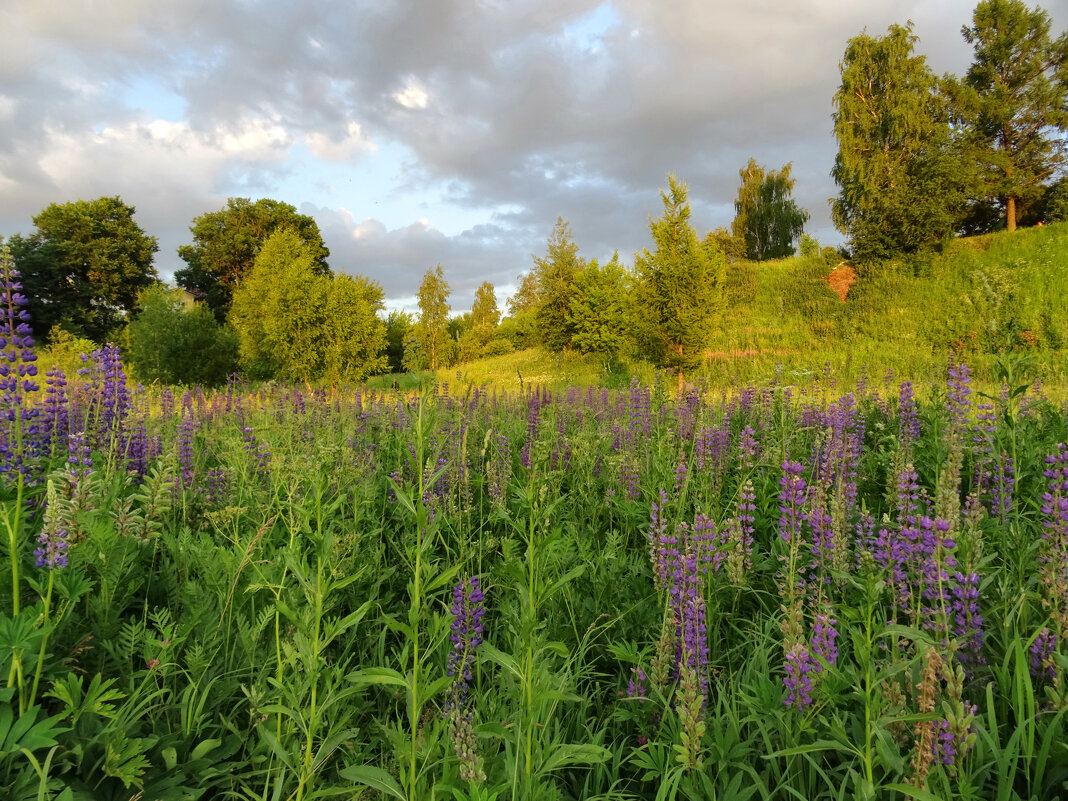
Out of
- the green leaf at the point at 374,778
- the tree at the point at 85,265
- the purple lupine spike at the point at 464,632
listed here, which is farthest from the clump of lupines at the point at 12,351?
the tree at the point at 85,265

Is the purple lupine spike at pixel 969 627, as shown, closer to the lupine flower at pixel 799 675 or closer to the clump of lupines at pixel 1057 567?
the clump of lupines at pixel 1057 567

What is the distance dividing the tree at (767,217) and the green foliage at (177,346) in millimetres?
41882

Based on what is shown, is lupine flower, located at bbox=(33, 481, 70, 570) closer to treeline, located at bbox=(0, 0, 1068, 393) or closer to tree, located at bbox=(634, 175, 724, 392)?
treeline, located at bbox=(0, 0, 1068, 393)

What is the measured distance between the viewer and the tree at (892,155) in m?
25.4

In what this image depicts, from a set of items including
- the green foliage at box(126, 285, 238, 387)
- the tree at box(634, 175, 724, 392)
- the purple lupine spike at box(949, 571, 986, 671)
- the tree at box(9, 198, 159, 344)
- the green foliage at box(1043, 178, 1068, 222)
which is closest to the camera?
the purple lupine spike at box(949, 571, 986, 671)

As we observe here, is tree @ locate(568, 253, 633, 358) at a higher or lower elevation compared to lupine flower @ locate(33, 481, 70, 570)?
higher

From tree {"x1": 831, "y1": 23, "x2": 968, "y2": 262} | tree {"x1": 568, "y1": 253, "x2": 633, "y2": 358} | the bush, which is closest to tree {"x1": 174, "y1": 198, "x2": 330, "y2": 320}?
the bush

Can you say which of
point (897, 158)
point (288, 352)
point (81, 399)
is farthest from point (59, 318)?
point (897, 158)

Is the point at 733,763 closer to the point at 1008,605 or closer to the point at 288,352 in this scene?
the point at 1008,605

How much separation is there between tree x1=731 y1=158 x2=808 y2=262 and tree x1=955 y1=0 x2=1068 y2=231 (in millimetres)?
17772

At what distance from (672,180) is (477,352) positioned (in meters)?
34.5

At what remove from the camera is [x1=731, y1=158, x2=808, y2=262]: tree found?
46.1 m

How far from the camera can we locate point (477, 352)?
52.1 m

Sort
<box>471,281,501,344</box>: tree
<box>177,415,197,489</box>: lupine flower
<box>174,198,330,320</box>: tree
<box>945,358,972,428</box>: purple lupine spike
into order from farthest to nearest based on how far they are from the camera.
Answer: <box>471,281,501,344</box>: tree
<box>174,198,330,320</box>: tree
<box>177,415,197,489</box>: lupine flower
<box>945,358,972,428</box>: purple lupine spike
